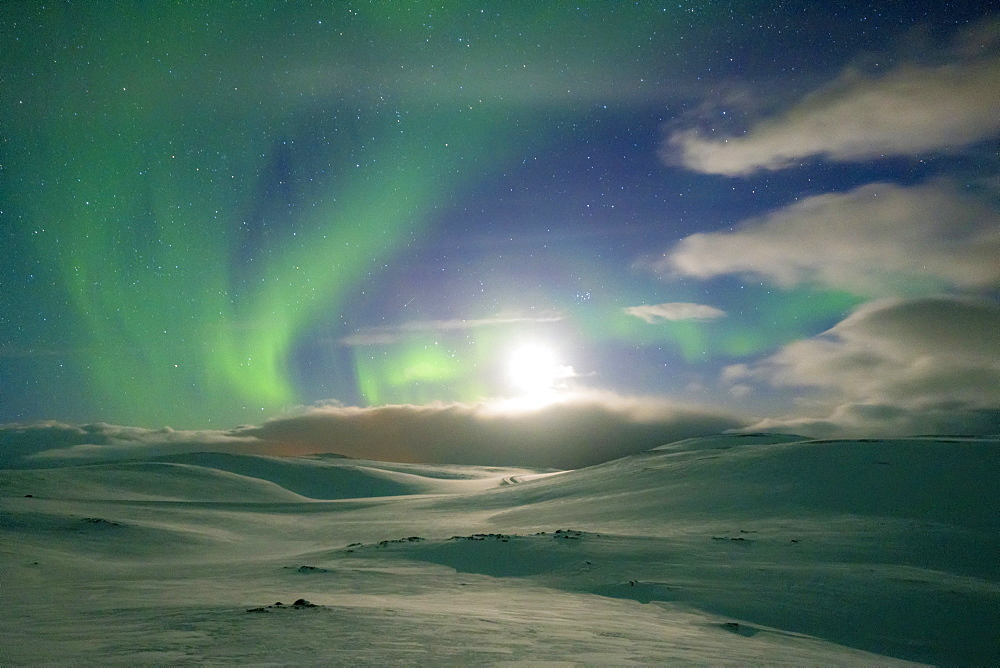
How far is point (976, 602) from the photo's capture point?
36.5 feet

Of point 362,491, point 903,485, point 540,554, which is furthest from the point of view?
point 362,491

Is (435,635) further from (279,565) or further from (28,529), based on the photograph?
(28,529)

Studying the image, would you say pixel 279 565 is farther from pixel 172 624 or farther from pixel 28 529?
pixel 28 529

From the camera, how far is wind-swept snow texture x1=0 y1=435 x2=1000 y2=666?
746 cm

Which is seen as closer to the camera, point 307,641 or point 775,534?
point 307,641

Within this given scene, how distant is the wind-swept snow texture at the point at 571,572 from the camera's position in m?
7.46

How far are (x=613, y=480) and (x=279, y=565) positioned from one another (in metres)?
16.7

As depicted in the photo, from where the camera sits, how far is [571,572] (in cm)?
1302

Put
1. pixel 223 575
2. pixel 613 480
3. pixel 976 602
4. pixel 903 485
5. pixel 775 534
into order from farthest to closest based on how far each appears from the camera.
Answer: pixel 613 480, pixel 903 485, pixel 775 534, pixel 223 575, pixel 976 602

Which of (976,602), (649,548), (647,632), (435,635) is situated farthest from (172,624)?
(976,602)

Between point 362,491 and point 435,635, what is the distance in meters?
41.6

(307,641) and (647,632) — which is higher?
(307,641)

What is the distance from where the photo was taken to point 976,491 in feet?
61.2

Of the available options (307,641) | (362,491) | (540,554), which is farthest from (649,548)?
(362,491)
